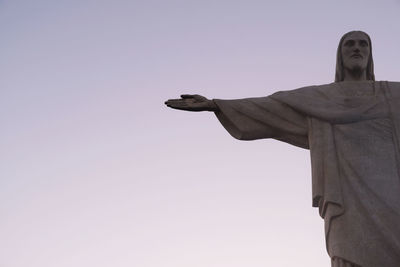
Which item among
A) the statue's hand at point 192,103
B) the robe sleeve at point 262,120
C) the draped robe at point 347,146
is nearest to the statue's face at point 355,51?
the draped robe at point 347,146

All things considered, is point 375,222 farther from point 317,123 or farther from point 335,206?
point 317,123

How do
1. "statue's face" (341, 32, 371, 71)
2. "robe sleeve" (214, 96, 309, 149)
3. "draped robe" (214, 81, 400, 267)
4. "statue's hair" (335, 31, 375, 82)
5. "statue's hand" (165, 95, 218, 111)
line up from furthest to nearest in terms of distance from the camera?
"statue's hair" (335, 31, 375, 82), "statue's face" (341, 32, 371, 71), "robe sleeve" (214, 96, 309, 149), "statue's hand" (165, 95, 218, 111), "draped robe" (214, 81, 400, 267)

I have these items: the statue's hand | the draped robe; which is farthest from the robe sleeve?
the statue's hand

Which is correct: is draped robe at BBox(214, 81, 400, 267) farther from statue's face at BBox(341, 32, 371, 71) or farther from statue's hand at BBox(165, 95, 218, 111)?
statue's face at BBox(341, 32, 371, 71)

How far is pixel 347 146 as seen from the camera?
10453mm

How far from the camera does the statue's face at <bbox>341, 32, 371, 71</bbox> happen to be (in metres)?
11.7

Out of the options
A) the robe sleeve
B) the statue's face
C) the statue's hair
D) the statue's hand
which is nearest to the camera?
the statue's hand

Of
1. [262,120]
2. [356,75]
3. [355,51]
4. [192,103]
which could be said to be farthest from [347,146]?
[192,103]

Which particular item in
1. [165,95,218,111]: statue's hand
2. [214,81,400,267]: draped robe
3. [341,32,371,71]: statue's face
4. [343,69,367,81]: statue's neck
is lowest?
[214,81,400,267]: draped robe

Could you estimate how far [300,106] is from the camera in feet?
36.8

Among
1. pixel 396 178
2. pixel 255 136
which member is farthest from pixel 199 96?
pixel 396 178

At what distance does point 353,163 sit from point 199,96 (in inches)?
117

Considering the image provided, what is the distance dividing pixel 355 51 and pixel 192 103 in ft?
10.6

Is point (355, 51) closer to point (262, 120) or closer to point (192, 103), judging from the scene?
point (262, 120)
